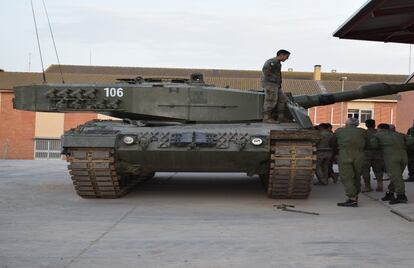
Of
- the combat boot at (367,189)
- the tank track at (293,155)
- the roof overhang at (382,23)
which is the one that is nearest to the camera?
the tank track at (293,155)

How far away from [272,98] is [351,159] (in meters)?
1.79

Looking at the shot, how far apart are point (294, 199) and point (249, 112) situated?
1.72m

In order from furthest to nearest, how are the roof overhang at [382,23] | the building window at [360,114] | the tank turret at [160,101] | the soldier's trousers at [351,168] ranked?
the building window at [360,114], the tank turret at [160,101], the roof overhang at [382,23], the soldier's trousers at [351,168]

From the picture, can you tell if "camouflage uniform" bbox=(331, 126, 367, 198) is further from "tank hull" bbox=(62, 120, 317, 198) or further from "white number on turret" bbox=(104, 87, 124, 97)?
"white number on turret" bbox=(104, 87, 124, 97)

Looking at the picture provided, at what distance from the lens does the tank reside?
386 inches

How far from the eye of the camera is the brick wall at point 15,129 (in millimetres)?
38594

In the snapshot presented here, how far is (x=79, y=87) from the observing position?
11203 millimetres

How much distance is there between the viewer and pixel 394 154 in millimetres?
10266

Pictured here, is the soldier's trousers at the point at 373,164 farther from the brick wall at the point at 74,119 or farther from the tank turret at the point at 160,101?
the brick wall at the point at 74,119

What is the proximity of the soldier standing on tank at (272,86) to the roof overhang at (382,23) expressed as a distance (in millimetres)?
1528

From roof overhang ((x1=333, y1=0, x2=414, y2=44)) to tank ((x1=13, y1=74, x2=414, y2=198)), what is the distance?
6.42ft

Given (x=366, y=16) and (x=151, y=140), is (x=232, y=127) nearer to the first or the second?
(x=151, y=140)

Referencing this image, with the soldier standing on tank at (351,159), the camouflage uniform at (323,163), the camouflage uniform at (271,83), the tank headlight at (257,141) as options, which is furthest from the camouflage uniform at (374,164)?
the tank headlight at (257,141)

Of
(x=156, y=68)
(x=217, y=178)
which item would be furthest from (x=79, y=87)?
(x=156, y=68)
